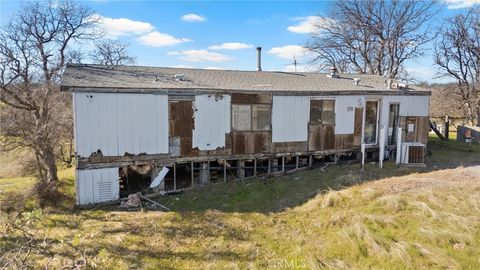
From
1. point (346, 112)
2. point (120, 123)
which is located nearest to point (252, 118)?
point (346, 112)

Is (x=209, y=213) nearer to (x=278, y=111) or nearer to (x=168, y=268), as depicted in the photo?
(x=168, y=268)

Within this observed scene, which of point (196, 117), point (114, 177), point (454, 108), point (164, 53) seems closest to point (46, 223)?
point (114, 177)

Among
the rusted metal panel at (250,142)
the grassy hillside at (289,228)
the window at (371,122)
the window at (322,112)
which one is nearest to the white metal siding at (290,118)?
the window at (322,112)

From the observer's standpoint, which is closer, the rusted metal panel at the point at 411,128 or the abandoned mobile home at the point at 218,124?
the abandoned mobile home at the point at 218,124

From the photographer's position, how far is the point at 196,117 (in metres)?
10.7

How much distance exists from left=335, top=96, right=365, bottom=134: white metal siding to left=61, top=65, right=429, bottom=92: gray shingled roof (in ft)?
1.30

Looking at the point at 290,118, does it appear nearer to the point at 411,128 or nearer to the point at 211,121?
the point at 211,121

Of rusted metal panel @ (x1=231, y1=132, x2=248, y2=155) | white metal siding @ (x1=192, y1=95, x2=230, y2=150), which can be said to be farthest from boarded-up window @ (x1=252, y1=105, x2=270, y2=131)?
white metal siding @ (x1=192, y1=95, x2=230, y2=150)

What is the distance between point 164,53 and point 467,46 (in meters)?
22.8

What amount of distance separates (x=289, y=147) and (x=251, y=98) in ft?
7.71

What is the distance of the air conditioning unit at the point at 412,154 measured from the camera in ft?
40.5

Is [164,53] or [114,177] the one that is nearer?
[114,177]

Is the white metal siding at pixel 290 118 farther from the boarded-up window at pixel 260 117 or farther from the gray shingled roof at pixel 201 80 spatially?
the gray shingled roof at pixel 201 80

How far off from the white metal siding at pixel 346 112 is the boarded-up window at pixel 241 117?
3.51 m
